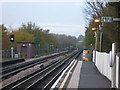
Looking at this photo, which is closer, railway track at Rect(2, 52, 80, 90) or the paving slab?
the paving slab

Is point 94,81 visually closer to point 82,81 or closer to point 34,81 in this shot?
point 82,81

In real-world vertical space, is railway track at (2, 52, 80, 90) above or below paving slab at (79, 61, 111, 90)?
below

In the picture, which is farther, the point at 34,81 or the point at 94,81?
the point at 34,81

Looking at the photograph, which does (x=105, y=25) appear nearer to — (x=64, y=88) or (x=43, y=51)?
(x=64, y=88)

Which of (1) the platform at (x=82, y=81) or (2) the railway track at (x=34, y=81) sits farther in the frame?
(2) the railway track at (x=34, y=81)

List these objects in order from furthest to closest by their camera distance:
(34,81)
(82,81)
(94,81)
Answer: (34,81) → (94,81) → (82,81)

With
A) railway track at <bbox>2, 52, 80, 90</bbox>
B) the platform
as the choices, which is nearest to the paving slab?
the platform

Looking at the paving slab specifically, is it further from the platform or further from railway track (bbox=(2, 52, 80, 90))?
railway track (bbox=(2, 52, 80, 90))

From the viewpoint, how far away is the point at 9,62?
3478 cm

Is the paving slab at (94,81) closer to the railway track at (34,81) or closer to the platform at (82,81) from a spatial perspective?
the platform at (82,81)

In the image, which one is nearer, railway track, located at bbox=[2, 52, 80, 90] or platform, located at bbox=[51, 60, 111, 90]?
platform, located at bbox=[51, 60, 111, 90]

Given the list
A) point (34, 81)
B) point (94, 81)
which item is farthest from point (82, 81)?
point (34, 81)

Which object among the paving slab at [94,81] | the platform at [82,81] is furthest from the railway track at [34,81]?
the paving slab at [94,81]

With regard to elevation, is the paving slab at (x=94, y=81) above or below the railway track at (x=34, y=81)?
above
